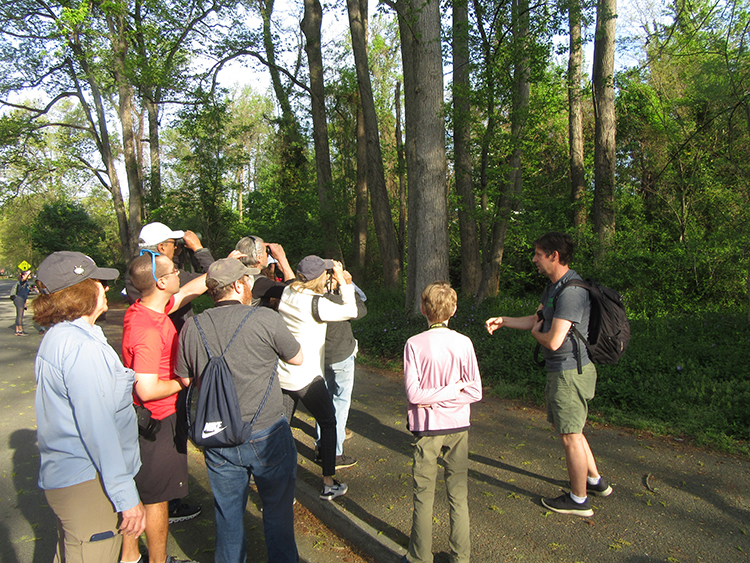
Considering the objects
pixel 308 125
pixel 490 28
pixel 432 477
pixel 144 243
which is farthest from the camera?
pixel 308 125

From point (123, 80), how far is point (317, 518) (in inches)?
776

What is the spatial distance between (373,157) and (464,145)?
175 inches

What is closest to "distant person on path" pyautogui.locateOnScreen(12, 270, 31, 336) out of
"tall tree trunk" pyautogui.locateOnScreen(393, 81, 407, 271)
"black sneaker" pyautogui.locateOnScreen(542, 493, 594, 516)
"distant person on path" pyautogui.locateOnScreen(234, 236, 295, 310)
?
"tall tree trunk" pyautogui.locateOnScreen(393, 81, 407, 271)

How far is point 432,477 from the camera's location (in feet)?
9.45

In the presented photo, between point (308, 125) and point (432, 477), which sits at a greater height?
point (308, 125)

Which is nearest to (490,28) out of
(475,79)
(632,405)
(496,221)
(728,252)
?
(475,79)

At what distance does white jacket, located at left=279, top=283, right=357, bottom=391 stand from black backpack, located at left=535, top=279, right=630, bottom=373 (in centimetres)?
165

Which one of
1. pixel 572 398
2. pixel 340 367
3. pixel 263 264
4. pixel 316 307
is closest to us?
pixel 572 398

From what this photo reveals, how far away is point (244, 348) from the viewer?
259 cm

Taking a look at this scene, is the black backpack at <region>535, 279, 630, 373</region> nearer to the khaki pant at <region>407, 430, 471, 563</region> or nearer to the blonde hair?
the khaki pant at <region>407, 430, 471, 563</region>

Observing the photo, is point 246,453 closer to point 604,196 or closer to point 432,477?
point 432,477

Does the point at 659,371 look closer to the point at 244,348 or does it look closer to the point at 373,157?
the point at 244,348

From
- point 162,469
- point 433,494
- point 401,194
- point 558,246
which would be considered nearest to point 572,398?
point 558,246

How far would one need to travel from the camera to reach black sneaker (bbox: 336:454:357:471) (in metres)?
4.55
